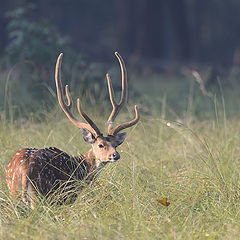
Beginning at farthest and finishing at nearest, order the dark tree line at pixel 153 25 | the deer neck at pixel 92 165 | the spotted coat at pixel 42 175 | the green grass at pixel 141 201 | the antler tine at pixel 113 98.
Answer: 1. the dark tree line at pixel 153 25
2. the antler tine at pixel 113 98
3. the deer neck at pixel 92 165
4. the spotted coat at pixel 42 175
5. the green grass at pixel 141 201

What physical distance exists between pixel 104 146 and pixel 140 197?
606mm

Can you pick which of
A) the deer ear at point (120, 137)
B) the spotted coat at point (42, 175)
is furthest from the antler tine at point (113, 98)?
the spotted coat at point (42, 175)

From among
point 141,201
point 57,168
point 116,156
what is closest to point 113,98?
point 116,156

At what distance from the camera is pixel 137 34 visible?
21.4 metres

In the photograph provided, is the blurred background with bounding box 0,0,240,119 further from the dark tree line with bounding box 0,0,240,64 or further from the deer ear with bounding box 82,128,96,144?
the deer ear with bounding box 82,128,96,144

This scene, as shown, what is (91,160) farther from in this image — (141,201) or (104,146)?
(141,201)

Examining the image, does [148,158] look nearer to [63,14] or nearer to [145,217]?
[145,217]

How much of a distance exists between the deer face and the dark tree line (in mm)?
15884

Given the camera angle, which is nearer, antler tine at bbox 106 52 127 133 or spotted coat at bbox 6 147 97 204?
spotted coat at bbox 6 147 97 204

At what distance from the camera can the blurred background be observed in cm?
881

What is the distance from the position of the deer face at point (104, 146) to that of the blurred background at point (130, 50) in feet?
4.50

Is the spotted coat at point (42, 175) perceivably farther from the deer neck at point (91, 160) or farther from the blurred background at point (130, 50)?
the blurred background at point (130, 50)

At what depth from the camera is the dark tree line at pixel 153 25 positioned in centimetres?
2089

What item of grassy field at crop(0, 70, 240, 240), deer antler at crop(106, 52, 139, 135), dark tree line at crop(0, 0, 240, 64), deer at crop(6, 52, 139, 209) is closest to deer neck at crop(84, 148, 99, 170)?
deer at crop(6, 52, 139, 209)
